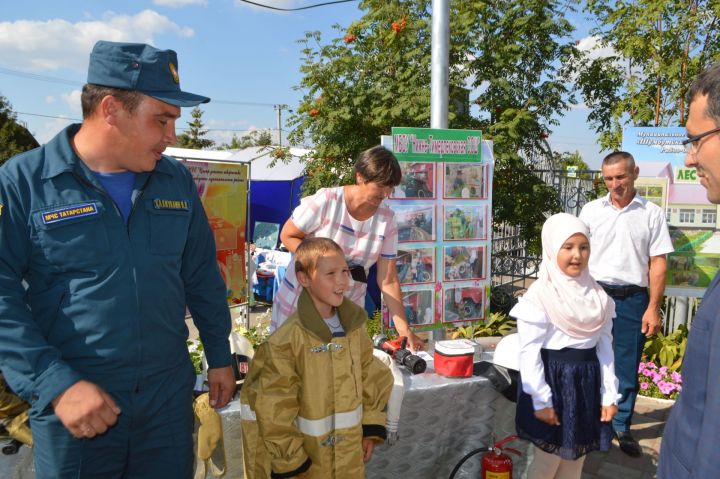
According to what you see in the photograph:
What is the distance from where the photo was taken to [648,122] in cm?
614

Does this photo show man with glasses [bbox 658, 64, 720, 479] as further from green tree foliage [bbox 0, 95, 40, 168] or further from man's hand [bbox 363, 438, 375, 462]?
green tree foliage [bbox 0, 95, 40, 168]

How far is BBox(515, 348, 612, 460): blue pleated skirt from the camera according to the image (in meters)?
2.45

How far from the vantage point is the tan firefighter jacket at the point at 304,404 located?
197cm

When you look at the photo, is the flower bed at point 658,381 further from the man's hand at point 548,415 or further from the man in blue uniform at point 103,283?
the man in blue uniform at point 103,283

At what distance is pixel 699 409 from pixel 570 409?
140cm

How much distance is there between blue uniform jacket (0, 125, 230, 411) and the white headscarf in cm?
166

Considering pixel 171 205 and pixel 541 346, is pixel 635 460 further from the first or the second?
pixel 171 205

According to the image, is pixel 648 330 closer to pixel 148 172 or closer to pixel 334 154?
pixel 148 172

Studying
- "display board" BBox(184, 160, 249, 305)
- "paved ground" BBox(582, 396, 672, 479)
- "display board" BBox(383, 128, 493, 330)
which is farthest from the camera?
"display board" BBox(184, 160, 249, 305)

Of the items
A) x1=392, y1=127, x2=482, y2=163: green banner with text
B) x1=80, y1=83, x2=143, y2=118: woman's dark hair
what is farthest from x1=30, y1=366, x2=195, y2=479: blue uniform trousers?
x1=392, y1=127, x2=482, y2=163: green banner with text

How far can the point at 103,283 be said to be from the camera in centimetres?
157

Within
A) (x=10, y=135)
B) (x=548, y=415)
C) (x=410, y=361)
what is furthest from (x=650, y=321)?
(x=10, y=135)

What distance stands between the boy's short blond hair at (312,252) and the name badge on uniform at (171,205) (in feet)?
1.73

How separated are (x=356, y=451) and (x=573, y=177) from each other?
6.06 metres
